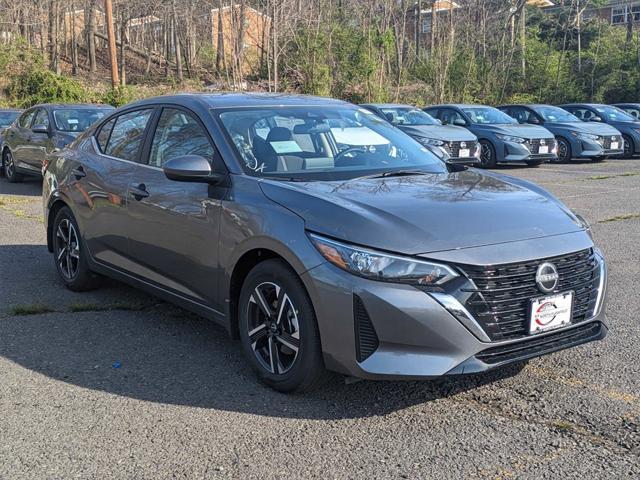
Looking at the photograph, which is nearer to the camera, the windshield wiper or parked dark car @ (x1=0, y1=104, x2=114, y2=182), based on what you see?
the windshield wiper

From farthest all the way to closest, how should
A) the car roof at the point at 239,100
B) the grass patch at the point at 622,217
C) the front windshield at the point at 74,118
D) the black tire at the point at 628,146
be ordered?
the black tire at the point at 628,146, the front windshield at the point at 74,118, the grass patch at the point at 622,217, the car roof at the point at 239,100

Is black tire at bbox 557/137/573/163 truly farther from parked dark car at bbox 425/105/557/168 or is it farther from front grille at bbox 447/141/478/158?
front grille at bbox 447/141/478/158

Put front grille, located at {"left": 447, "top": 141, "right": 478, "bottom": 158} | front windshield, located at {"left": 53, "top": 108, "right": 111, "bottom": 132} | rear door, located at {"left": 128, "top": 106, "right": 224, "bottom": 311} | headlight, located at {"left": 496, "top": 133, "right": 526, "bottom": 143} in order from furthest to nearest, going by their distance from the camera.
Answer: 1. headlight, located at {"left": 496, "top": 133, "right": 526, "bottom": 143}
2. front grille, located at {"left": 447, "top": 141, "right": 478, "bottom": 158}
3. front windshield, located at {"left": 53, "top": 108, "right": 111, "bottom": 132}
4. rear door, located at {"left": 128, "top": 106, "right": 224, "bottom": 311}

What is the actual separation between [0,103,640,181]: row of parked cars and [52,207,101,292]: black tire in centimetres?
649

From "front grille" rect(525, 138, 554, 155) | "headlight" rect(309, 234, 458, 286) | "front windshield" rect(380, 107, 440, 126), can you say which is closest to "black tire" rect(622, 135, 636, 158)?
"front grille" rect(525, 138, 554, 155)

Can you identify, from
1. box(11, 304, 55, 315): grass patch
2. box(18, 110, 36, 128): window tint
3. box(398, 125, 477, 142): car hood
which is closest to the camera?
box(11, 304, 55, 315): grass patch

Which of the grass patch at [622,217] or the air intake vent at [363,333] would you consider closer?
the air intake vent at [363,333]

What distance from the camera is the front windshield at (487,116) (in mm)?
18531

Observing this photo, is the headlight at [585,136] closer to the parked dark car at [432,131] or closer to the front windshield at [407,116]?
the parked dark car at [432,131]

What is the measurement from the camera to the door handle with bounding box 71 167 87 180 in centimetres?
587

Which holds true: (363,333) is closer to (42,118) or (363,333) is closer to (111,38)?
(42,118)

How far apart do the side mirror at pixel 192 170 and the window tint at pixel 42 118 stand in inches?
380

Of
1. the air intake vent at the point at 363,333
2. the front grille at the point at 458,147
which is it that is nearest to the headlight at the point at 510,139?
the front grille at the point at 458,147

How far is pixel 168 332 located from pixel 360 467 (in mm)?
2318
